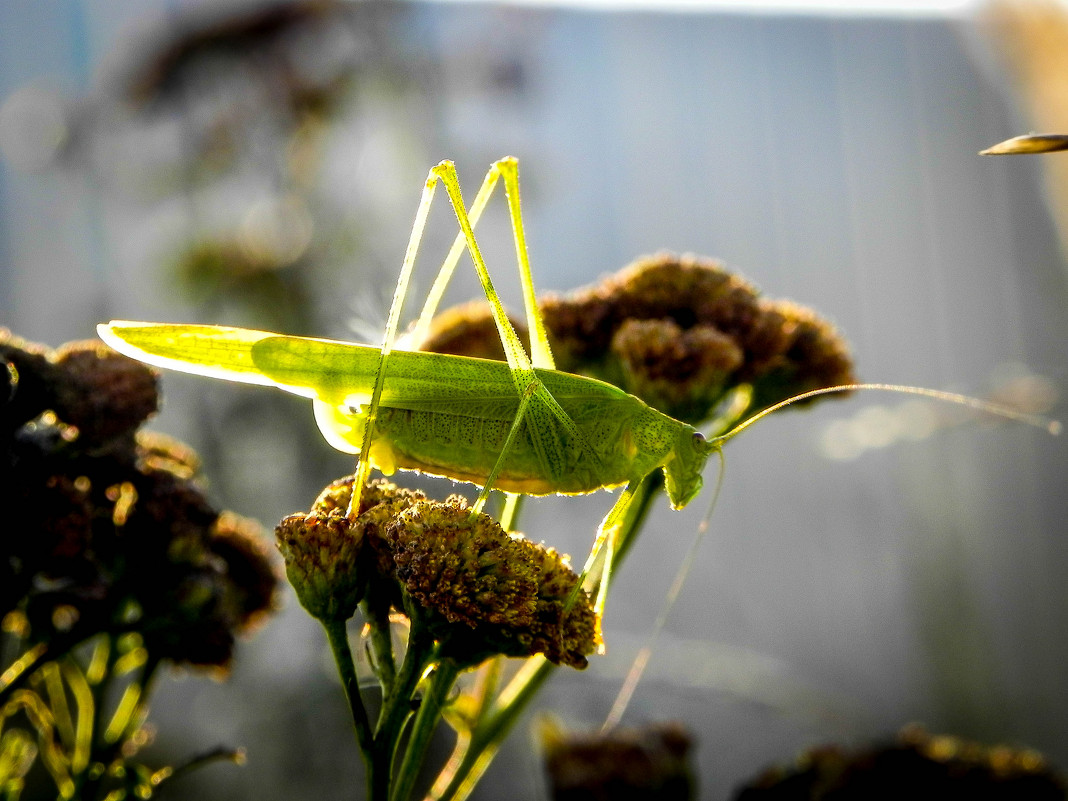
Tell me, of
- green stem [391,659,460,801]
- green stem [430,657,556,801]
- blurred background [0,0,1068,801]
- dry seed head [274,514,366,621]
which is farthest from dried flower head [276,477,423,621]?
blurred background [0,0,1068,801]

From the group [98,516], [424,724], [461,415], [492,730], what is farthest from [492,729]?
[98,516]

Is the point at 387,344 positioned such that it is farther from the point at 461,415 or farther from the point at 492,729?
the point at 492,729

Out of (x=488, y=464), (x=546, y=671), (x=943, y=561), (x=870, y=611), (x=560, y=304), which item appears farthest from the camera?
(x=870, y=611)

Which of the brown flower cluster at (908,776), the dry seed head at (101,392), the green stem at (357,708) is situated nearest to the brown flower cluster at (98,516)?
the dry seed head at (101,392)

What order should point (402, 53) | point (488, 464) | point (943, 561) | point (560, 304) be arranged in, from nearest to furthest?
1. point (488, 464)
2. point (560, 304)
3. point (402, 53)
4. point (943, 561)

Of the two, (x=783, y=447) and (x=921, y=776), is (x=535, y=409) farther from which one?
(x=783, y=447)

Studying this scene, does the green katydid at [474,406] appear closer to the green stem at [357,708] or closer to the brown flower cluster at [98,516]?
the brown flower cluster at [98,516]

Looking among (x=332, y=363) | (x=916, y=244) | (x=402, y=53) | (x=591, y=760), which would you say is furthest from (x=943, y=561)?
(x=332, y=363)
